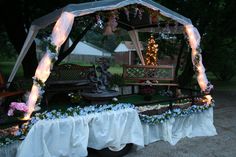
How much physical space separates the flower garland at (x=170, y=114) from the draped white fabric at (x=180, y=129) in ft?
0.34

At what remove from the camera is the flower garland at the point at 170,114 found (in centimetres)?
552

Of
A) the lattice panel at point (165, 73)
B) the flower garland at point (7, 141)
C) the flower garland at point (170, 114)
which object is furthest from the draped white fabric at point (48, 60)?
the lattice panel at point (165, 73)

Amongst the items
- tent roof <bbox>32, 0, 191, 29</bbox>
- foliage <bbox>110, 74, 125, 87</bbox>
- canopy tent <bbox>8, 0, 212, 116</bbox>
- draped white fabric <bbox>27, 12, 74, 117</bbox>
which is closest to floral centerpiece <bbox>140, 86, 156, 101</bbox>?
foliage <bbox>110, 74, 125, 87</bbox>

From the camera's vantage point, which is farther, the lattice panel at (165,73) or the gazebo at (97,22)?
the lattice panel at (165,73)

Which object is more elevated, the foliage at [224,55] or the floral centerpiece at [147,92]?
the foliage at [224,55]

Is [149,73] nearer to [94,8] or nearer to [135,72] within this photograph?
[135,72]

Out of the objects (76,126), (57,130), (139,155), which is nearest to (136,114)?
(139,155)

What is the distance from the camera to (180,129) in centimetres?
627

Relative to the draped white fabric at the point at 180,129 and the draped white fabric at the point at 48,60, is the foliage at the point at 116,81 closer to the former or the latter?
the draped white fabric at the point at 180,129

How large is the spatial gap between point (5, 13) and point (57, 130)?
28.8ft

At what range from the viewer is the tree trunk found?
11.2 m

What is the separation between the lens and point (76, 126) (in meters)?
4.51

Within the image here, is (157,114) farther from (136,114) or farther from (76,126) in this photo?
(76,126)

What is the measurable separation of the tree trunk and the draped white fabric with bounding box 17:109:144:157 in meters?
8.10
